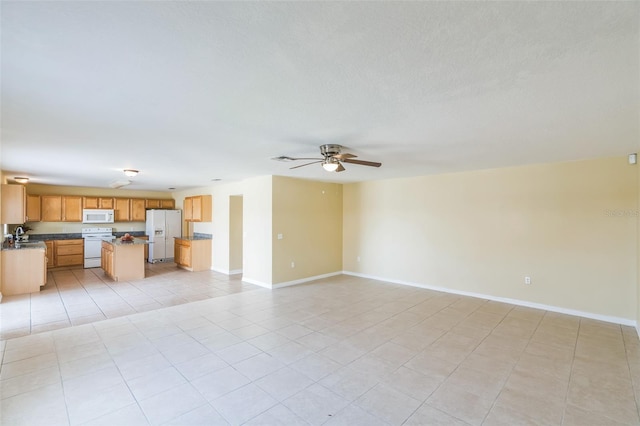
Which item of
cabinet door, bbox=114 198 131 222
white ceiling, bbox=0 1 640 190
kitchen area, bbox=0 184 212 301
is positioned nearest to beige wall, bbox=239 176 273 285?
kitchen area, bbox=0 184 212 301

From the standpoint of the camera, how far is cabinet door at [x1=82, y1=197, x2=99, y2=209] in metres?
8.61

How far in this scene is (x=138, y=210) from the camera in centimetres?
954

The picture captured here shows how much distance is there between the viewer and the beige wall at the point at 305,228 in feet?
20.6

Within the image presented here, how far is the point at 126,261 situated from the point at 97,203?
328 centimetres

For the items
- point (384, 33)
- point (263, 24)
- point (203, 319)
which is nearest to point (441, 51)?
point (384, 33)

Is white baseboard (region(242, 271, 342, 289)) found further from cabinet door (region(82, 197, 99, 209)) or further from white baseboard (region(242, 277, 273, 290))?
cabinet door (region(82, 197, 99, 209))

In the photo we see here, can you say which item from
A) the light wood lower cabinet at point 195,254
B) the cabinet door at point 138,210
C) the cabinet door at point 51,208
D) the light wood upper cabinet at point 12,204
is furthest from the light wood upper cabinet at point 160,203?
the light wood upper cabinet at point 12,204

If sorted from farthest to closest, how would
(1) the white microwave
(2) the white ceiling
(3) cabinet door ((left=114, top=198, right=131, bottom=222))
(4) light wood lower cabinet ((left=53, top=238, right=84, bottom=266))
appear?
(3) cabinet door ((left=114, top=198, right=131, bottom=222)), (1) the white microwave, (4) light wood lower cabinet ((left=53, top=238, right=84, bottom=266)), (2) the white ceiling

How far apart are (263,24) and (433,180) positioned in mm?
5391

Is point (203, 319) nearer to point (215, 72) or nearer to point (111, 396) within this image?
point (111, 396)

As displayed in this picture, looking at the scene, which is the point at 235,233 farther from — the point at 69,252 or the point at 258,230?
the point at 69,252

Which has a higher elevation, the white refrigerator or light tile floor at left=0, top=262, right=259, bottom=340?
the white refrigerator

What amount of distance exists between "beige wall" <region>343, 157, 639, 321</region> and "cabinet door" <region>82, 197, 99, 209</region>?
8.12m

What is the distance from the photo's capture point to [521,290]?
505 centimetres
